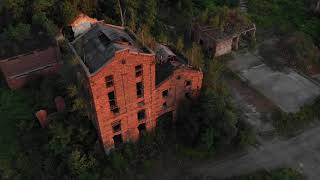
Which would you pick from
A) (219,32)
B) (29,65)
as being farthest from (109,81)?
(219,32)

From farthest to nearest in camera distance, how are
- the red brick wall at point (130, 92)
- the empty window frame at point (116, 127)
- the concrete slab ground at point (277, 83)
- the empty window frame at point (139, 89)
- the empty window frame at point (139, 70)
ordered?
the concrete slab ground at point (277, 83) → the empty window frame at point (116, 127) → the empty window frame at point (139, 89) → the empty window frame at point (139, 70) → the red brick wall at point (130, 92)

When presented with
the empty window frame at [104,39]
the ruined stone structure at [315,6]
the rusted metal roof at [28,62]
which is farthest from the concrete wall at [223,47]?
the rusted metal roof at [28,62]

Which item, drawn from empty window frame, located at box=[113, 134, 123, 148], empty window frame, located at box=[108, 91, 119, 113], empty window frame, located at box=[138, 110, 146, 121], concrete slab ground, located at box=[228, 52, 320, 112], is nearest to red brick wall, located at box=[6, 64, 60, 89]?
empty window frame, located at box=[113, 134, 123, 148]

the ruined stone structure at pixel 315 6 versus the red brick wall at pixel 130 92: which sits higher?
the ruined stone structure at pixel 315 6

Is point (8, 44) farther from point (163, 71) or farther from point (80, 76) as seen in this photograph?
point (163, 71)

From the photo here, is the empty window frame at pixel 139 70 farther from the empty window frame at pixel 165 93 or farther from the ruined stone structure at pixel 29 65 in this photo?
the ruined stone structure at pixel 29 65

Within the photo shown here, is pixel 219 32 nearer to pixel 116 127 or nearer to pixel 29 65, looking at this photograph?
pixel 116 127

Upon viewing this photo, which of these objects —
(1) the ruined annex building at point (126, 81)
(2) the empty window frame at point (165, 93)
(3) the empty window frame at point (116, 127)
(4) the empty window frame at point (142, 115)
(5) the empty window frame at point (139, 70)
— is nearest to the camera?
(1) the ruined annex building at point (126, 81)
